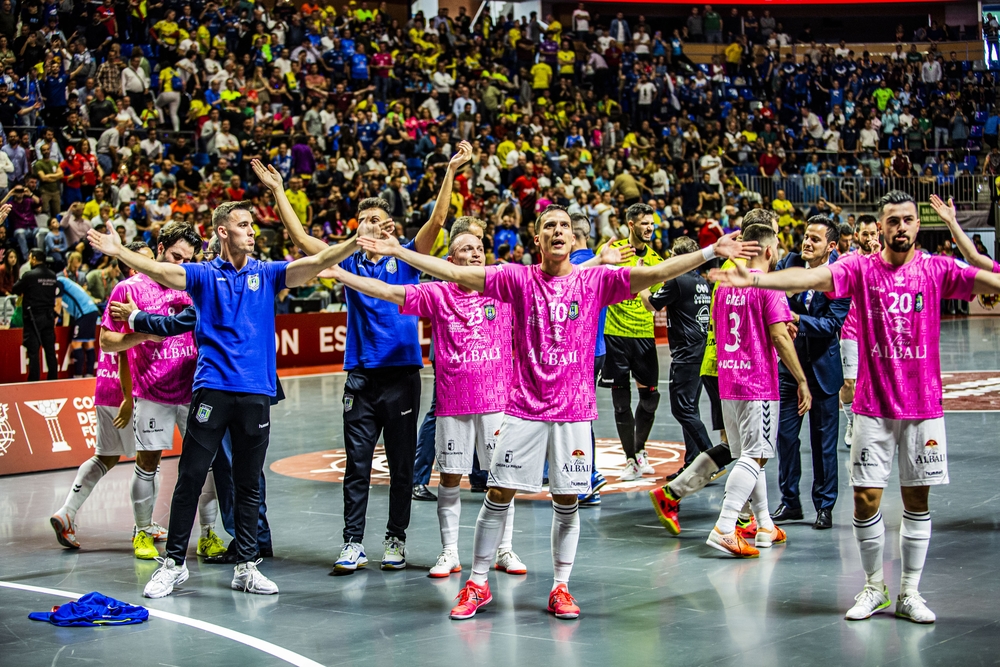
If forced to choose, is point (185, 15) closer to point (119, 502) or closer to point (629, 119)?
point (629, 119)

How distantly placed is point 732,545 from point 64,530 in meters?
4.82

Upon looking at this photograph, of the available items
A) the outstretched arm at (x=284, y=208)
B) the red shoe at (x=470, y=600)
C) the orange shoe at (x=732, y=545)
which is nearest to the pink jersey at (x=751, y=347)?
the orange shoe at (x=732, y=545)

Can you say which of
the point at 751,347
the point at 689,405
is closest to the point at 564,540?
the point at 751,347

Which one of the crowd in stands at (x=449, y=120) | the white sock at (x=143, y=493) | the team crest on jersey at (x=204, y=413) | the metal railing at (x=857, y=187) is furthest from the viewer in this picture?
the metal railing at (x=857, y=187)

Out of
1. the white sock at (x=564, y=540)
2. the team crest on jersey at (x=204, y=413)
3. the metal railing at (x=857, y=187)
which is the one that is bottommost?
the white sock at (x=564, y=540)

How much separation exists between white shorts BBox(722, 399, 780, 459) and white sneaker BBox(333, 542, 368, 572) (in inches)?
107

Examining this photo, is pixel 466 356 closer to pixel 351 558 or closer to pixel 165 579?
pixel 351 558

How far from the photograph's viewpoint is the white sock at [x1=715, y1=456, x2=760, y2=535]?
304 inches

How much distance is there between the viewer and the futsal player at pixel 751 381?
25.3 ft

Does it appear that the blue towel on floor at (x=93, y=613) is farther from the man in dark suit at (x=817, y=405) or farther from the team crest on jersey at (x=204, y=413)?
the man in dark suit at (x=817, y=405)

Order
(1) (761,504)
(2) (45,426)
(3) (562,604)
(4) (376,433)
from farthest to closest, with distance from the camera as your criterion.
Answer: (2) (45,426), (1) (761,504), (4) (376,433), (3) (562,604)

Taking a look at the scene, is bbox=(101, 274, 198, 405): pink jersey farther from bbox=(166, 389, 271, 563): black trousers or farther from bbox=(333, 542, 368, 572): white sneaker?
bbox=(333, 542, 368, 572): white sneaker

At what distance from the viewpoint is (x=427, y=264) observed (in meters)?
6.14

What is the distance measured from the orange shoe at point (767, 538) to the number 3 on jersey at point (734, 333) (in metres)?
1.32
